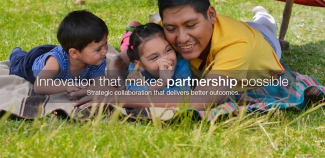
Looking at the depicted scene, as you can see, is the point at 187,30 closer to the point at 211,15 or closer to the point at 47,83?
the point at 211,15

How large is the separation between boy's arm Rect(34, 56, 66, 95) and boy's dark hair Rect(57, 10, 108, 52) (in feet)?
0.69

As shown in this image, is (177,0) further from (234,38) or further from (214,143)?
(214,143)

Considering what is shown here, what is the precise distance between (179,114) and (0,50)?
3011 mm

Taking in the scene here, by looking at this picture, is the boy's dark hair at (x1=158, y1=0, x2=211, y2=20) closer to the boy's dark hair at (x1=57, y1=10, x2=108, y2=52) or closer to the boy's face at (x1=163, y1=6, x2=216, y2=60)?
the boy's face at (x1=163, y1=6, x2=216, y2=60)

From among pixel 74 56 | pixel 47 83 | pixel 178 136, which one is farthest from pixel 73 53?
pixel 178 136

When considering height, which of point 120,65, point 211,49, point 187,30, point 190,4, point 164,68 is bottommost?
point 120,65

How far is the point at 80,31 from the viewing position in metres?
3.75

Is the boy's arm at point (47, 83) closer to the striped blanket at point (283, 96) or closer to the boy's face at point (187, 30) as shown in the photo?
the boy's face at point (187, 30)

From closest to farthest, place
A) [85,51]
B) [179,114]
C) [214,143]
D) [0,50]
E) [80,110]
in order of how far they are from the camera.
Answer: [214,143], [179,114], [80,110], [85,51], [0,50]

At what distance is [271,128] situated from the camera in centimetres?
295

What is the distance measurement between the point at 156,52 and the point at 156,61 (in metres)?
0.07

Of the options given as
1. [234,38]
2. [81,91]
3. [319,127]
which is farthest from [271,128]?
[81,91]

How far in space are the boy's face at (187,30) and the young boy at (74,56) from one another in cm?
56

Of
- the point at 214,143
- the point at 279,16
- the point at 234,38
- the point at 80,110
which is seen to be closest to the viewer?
the point at 214,143
